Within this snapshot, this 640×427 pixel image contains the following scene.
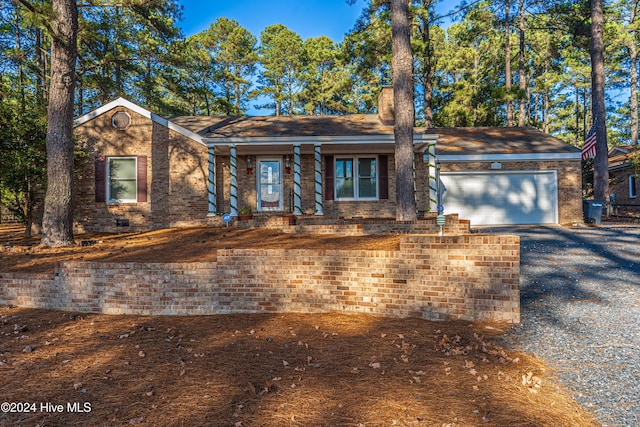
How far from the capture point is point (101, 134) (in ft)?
35.5

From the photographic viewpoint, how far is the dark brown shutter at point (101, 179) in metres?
10.8

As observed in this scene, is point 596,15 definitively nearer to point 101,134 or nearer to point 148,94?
point 101,134

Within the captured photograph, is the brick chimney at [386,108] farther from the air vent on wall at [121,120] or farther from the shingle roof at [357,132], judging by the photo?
the air vent on wall at [121,120]

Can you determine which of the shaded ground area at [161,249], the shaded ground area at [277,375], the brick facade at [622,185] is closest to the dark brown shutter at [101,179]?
the shaded ground area at [161,249]

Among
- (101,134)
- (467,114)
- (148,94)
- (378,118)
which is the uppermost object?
(148,94)

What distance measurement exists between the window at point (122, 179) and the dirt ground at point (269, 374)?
23.9 ft

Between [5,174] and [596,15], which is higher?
[596,15]

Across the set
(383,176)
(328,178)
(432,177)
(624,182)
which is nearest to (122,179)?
(328,178)

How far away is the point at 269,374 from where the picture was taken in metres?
2.77

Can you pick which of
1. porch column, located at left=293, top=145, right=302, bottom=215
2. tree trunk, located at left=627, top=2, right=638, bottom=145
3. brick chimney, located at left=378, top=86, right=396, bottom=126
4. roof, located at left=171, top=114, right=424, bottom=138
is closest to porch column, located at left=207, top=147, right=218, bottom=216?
roof, located at left=171, top=114, right=424, bottom=138

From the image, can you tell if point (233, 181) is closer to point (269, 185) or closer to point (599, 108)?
point (269, 185)

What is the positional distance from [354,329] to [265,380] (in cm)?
125

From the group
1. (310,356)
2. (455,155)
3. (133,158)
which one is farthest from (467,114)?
(310,356)

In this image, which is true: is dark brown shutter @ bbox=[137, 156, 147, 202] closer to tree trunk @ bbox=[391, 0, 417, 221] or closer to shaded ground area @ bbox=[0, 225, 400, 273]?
shaded ground area @ bbox=[0, 225, 400, 273]
